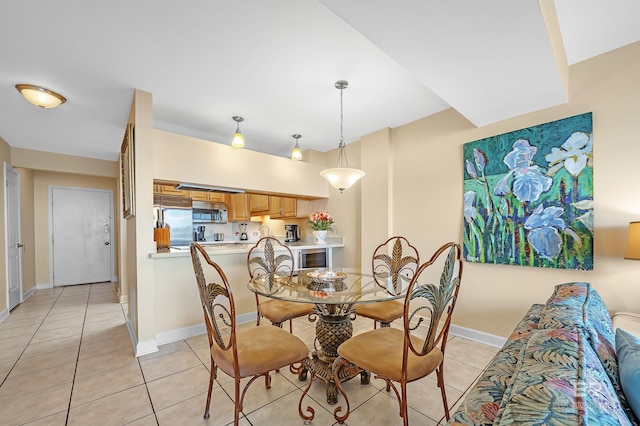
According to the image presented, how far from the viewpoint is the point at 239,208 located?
534 centimetres

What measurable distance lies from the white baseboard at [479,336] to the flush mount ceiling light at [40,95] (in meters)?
4.56

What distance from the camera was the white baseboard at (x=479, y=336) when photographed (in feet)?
8.49

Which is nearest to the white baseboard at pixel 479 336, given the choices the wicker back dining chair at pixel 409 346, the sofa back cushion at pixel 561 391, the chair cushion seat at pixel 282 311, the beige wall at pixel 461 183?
the beige wall at pixel 461 183

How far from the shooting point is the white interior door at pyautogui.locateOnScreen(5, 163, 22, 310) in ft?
12.2

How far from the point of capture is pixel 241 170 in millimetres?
3525

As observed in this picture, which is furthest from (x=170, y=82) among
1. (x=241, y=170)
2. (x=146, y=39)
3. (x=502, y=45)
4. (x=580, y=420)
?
(x=580, y=420)

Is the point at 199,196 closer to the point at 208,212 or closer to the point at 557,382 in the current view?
the point at 208,212

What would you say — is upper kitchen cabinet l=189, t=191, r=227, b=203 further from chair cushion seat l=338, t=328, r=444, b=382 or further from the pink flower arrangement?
chair cushion seat l=338, t=328, r=444, b=382

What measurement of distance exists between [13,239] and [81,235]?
1503 mm

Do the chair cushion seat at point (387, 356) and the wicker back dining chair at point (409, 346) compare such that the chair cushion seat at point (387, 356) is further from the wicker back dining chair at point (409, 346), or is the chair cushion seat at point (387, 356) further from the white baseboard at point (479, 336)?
the white baseboard at point (479, 336)

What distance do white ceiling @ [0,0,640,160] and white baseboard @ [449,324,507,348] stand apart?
6.88 feet

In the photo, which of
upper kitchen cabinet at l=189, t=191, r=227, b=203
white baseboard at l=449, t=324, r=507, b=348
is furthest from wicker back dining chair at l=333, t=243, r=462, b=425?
upper kitchen cabinet at l=189, t=191, r=227, b=203

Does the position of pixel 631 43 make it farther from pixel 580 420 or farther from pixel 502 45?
pixel 580 420

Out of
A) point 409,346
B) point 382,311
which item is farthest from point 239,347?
point 382,311
